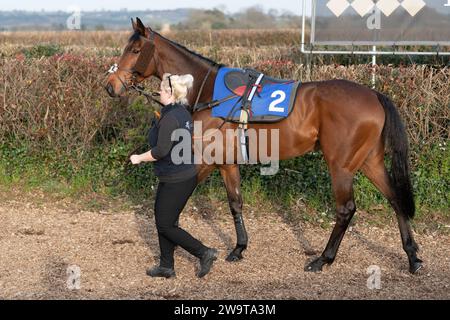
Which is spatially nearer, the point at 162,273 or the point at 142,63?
the point at 162,273

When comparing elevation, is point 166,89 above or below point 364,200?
above

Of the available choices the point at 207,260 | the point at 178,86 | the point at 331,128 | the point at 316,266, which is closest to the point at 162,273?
the point at 207,260

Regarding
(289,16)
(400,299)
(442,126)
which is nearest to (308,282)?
(400,299)

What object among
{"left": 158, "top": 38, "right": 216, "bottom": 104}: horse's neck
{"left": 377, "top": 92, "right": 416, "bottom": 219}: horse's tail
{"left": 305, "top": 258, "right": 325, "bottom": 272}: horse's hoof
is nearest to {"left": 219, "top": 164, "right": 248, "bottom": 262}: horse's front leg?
{"left": 305, "top": 258, "right": 325, "bottom": 272}: horse's hoof

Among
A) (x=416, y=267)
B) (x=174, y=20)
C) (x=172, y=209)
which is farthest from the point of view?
(x=174, y=20)

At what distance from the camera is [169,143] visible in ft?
18.9

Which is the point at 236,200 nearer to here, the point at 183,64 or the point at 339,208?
the point at 339,208

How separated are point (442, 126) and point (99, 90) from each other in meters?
4.31

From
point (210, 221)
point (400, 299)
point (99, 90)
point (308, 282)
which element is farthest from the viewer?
point (99, 90)

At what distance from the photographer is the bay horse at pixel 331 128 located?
21.2ft

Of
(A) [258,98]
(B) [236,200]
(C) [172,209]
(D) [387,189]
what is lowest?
(B) [236,200]

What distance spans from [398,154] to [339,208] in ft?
2.35

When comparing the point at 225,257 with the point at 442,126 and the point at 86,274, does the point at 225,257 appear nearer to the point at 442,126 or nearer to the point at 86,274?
the point at 86,274

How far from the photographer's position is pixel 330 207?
850 cm
